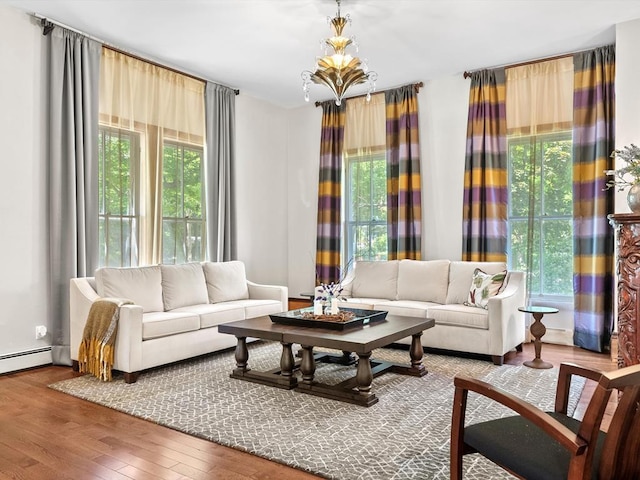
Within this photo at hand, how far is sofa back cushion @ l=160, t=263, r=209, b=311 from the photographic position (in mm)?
4727

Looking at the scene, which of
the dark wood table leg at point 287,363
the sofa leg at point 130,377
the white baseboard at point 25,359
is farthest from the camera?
the white baseboard at point 25,359

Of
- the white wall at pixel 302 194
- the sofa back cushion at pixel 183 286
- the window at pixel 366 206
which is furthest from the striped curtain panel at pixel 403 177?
the sofa back cushion at pixel 183 286

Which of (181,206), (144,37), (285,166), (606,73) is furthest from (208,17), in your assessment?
(606,73)

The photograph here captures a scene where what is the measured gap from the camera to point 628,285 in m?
3.26

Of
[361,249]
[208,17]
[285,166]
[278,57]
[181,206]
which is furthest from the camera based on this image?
[285,166]

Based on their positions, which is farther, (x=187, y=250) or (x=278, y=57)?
(x=187, y=250)

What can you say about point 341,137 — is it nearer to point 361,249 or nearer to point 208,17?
point 361,249

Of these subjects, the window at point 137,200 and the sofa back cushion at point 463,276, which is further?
the sofa back cushion at point 463,276

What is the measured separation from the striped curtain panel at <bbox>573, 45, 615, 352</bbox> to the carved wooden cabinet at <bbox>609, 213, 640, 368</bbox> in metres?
1.52

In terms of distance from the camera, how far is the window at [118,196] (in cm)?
477

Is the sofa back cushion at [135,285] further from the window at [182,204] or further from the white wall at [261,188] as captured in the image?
the white wall at [261,188]

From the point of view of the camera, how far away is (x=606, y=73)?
4.79 m

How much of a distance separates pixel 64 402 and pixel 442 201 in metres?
4.42

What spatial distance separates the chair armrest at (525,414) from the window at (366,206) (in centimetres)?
455
